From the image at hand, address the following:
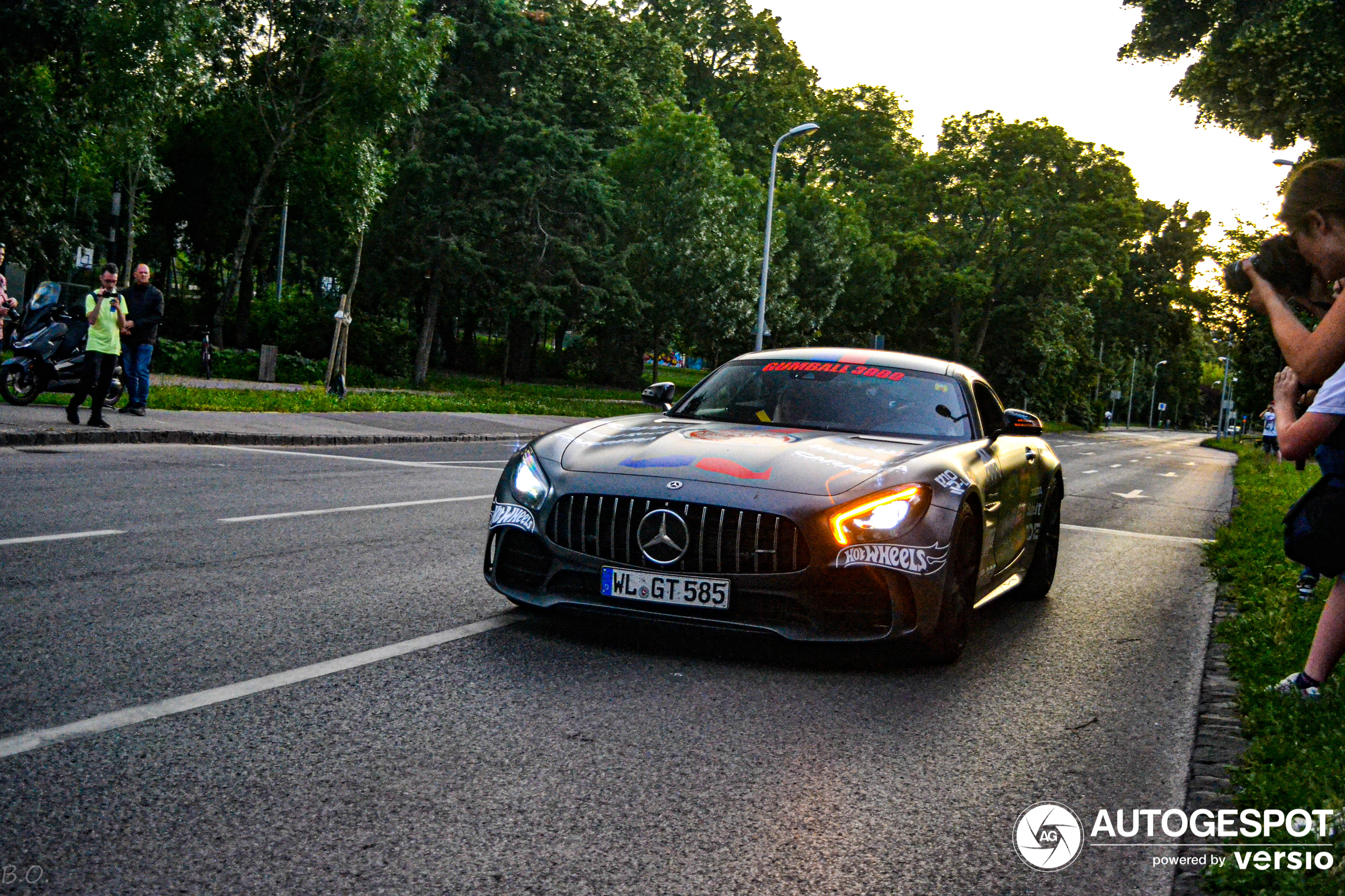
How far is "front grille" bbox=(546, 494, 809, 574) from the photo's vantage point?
17.8ft

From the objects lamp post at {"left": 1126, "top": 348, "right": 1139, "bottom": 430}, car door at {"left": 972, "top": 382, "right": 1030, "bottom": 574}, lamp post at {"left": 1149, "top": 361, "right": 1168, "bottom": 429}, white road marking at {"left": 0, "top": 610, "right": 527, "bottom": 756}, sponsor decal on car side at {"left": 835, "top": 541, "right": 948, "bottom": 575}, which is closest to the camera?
white road marking at {"left": 0, "top": 610, "right": 527, "bottom": 756}

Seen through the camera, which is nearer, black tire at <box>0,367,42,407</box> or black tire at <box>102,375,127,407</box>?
black tire at <box>0,367,42,407</box>

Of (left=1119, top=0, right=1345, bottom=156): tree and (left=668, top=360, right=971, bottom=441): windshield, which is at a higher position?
(left=1119, top=0, right=1345, bottom=156): tree

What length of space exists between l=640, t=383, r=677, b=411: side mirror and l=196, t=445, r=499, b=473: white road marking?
8394 mm

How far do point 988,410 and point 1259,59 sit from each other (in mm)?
14704

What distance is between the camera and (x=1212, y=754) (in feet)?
15.6

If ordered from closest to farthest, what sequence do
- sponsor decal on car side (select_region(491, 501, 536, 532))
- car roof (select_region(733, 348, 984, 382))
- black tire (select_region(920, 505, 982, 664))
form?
1. black tire (select_region(920, 505, 982, 664))
2. sponsor decal on car side (select_region(491, 501, 536, 532))
3. car roof (select_region(733, 348, 984, 382))

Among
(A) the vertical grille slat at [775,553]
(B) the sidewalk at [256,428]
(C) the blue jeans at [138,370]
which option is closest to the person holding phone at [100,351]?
(B) the sidewalk at [256,428]

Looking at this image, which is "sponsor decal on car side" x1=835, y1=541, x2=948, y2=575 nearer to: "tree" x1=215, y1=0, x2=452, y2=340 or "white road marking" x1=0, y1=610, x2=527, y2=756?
"white road marking" x1=0, y1=610, x2=527, y2=756

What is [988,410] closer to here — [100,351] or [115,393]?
[100,351]

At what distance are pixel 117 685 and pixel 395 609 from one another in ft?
6.23

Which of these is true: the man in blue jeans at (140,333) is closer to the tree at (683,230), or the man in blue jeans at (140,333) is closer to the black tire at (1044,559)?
the black tire at (1044,559)

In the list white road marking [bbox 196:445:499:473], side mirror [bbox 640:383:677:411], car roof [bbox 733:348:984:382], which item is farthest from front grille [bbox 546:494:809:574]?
white road marking [bbox 196:445:499:473]

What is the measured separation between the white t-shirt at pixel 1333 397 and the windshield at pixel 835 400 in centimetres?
240
